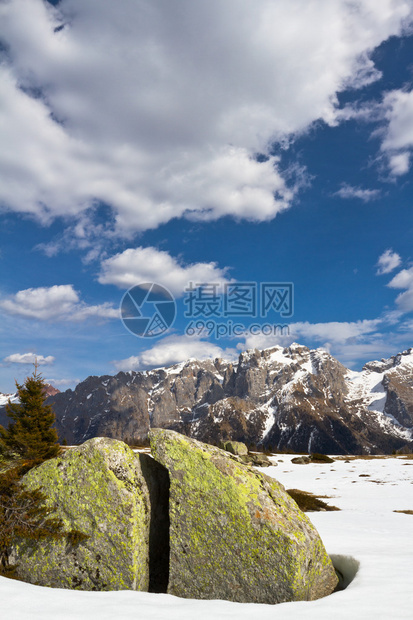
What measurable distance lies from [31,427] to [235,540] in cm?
1442

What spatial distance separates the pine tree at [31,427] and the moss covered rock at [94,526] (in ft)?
32.1

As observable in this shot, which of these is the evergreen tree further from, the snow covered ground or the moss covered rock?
the snow covered ground

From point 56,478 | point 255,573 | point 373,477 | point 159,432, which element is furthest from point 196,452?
point 373,477

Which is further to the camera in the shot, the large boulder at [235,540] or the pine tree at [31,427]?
the pine tree at [31,427]

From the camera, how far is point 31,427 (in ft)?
62.0

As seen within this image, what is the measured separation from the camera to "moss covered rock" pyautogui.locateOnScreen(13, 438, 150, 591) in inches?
334

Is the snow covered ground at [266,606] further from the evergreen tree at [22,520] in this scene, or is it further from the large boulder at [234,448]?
the large boulder at [234,448]

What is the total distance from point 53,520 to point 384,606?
7.60 metres

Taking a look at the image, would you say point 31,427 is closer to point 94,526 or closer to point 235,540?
point 94,526

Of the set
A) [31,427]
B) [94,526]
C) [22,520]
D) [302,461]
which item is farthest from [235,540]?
[302,461]

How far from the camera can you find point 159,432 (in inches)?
401

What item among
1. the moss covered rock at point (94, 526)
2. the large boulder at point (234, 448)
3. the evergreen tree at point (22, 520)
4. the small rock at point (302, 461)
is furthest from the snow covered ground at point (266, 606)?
the large boulder at point (234, 448)

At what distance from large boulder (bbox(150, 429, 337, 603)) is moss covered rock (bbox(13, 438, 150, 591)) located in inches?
37.4

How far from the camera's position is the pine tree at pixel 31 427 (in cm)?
1816
